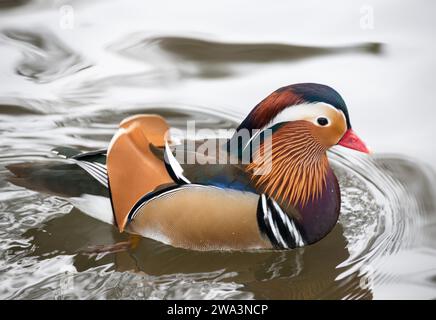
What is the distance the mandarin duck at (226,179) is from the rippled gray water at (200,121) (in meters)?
0.15

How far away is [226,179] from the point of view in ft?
12.0

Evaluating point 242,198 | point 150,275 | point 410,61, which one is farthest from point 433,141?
point 150,275

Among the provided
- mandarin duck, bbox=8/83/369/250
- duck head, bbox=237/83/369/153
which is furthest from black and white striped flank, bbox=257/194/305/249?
duck head, bbox=237/83/369/153

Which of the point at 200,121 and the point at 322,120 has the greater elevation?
the point at 322,120

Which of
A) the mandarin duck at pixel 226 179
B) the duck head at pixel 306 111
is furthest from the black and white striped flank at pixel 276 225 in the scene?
the duck head at pixel 306 111

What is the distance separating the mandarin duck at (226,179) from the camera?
12.0 feet

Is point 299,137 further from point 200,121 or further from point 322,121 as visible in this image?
point 200,121

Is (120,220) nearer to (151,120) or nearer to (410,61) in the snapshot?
(151,120)

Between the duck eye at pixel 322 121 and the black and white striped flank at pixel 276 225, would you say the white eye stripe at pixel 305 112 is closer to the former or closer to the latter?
the duck eye at pixel 322 121

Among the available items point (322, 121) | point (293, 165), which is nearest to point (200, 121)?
point (293, 165)

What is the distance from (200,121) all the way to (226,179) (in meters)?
1.50

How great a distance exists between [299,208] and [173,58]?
90.4 inches

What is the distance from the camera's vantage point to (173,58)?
5.79m

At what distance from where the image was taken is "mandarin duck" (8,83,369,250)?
366cm
